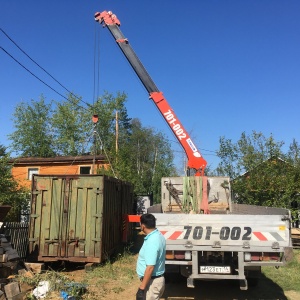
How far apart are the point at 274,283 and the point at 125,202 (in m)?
6.68

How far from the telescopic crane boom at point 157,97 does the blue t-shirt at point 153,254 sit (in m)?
7.18

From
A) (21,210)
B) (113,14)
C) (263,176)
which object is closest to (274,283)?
(263,176)

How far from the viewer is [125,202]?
13539 mm

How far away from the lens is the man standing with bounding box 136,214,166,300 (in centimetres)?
385

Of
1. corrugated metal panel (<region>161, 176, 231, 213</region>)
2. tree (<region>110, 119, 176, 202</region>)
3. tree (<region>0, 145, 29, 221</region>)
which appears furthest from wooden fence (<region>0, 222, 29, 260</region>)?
tree (<region>110, 119, 176, 202</region>)

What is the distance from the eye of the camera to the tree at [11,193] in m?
15.0

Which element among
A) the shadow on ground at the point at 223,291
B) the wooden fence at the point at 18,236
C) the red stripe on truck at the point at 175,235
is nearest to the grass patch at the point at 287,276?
the shadow on ground at the point at 223,291

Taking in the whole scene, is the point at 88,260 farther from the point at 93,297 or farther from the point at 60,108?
the point at 60,108

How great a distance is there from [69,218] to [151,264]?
6075 millimetres

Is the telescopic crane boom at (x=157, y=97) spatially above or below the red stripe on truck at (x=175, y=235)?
above

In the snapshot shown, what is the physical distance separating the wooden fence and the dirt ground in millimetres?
2927

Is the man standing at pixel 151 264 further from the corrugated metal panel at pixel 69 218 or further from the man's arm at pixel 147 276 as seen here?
the corrugated metal panel at pixel 69 218

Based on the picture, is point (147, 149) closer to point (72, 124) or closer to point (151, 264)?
point (72, 124)

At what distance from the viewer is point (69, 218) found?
9500 millimetres
